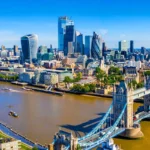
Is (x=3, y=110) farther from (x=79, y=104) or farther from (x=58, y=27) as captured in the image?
(x=58, y=27)

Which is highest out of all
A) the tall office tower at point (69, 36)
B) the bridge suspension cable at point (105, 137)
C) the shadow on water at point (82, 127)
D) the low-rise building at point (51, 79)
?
the tall office tower at point (69, 36)

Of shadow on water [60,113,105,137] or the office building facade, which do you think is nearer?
shadow on water [60,113,105,137]

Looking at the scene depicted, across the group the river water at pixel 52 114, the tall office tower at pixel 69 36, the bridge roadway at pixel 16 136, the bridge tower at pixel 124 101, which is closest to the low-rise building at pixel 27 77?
the river water at pixel 52 114

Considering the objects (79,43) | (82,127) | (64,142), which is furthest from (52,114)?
(79,43)

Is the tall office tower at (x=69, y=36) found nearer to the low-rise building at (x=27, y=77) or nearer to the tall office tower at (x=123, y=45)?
the tall office tower at (x=123, y=45)

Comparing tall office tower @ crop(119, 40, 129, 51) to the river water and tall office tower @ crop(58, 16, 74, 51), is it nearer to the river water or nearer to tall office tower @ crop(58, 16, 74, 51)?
tall office tower @ crop(58, 16, 74, 51)

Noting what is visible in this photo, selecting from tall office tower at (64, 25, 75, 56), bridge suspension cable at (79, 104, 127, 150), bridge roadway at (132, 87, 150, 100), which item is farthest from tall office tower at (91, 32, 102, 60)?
bridge suspension cable at (79, 104, 127, 150)

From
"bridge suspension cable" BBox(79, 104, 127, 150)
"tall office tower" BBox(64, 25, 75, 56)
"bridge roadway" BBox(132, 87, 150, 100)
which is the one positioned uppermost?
"tall office tower" BBox(64, 25, 75, 56)
